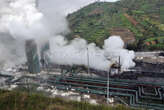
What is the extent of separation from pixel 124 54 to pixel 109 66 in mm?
2988

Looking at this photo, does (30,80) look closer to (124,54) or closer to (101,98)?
(101,98)

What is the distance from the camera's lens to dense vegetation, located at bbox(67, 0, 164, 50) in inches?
1202

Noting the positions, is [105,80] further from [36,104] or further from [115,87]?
[36,104]

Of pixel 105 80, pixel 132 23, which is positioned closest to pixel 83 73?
pixel 105 80

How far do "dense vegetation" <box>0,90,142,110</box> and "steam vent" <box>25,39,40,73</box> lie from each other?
9.15 meters

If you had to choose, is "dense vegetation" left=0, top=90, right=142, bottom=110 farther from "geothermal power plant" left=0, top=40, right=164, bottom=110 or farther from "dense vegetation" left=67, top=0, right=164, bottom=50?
"dense vegetation" left=67, top=0, right=164, bottom=50

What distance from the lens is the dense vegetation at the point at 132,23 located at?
30531 mm

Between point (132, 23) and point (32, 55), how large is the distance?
28.8m

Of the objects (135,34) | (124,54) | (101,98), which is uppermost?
(135,34)

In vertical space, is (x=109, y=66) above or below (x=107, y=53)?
below

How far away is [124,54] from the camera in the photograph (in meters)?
20.9

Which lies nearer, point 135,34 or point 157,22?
point 135,34

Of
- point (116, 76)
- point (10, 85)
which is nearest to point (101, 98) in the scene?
point (116, 76)

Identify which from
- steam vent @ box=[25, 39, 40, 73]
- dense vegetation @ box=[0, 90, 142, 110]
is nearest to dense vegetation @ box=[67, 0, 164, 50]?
steam vent @ box=[25, 39, 40, 73]
